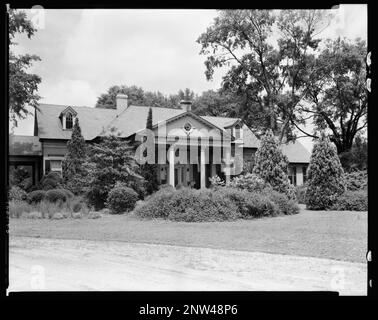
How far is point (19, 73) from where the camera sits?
15.4 ft

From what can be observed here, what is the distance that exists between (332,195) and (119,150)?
274 inches

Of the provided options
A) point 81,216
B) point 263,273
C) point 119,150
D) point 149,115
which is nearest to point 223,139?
point 149,115

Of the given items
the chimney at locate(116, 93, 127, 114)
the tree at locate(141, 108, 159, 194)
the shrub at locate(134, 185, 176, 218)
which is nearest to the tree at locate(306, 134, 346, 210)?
the shrub at locate(134, 185, 176, 218)

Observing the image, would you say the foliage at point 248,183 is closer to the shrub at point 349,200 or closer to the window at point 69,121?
the shrub at point 349,200

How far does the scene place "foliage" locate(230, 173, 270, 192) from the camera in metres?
11.0

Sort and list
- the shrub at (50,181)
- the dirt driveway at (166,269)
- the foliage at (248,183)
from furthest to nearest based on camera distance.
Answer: the foliage at (248,183), the shrub at (50,181), the dirt driveway at (166,269)

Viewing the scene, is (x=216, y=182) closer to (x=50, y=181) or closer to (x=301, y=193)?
(x=301, y=193)

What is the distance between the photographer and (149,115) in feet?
26.6

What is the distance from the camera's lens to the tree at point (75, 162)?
337 inches

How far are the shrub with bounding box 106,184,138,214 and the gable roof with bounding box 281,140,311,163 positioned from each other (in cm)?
568

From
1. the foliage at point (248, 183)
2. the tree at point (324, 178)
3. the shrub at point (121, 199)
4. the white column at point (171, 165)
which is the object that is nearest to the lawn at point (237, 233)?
the shrub at point (121, 199)

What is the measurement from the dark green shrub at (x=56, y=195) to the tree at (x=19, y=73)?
8.85ft

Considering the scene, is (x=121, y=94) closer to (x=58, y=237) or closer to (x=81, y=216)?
(x=58, y=237)
